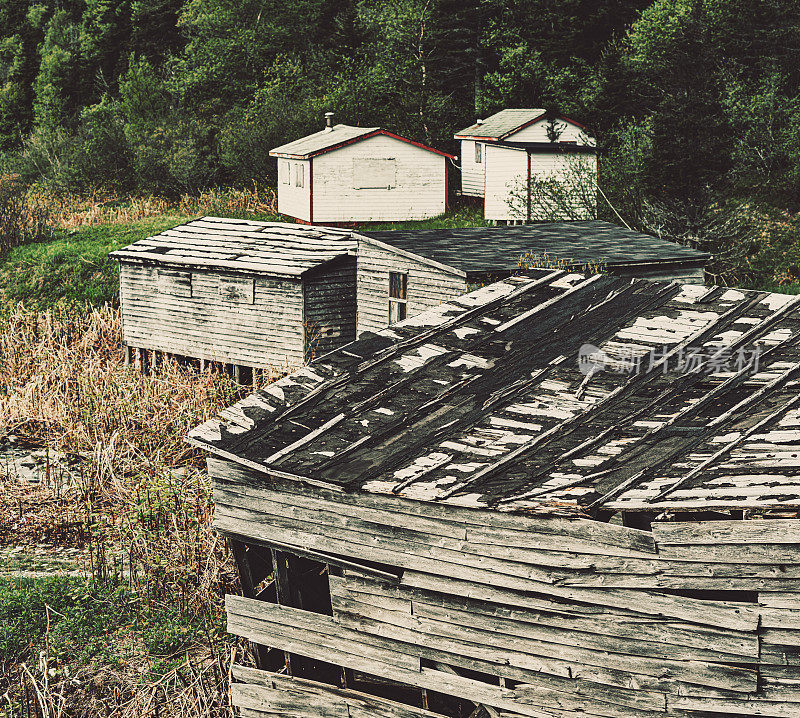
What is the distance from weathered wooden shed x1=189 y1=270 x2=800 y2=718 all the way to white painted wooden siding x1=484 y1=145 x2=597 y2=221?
1971cm

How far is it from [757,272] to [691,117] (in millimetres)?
6117

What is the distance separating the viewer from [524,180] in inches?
1363

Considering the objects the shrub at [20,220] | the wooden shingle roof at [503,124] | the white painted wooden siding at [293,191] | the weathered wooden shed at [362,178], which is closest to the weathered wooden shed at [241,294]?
the white painted wooden siding at [293,191]

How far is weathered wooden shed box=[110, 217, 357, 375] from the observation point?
73.2ft

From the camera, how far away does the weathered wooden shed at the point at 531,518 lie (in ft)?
23.9

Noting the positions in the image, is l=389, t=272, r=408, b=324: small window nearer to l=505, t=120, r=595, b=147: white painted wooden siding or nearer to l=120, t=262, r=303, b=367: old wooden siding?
l=120, t=262, r=303, b=367: old wooden siding

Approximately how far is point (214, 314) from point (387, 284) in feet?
15.5

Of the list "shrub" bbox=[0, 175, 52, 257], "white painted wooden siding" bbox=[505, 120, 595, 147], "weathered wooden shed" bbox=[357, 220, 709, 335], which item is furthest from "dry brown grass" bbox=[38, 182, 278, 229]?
"weathered wooden shed" bbox=[357, 220, 709, 335]

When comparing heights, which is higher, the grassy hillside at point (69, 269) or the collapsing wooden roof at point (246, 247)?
the collapsing wooden roof at point (246, 247)

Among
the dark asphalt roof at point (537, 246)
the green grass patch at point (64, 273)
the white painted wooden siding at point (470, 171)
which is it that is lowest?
the green grass patch at point (64, 273)

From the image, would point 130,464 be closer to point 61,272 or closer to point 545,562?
point 545,562

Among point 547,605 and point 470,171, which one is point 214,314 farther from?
point 470,171

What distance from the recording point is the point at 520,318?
11836 millimetres

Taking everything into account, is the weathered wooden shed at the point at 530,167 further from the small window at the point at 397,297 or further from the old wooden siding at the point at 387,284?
the small window at the point at 397,297
